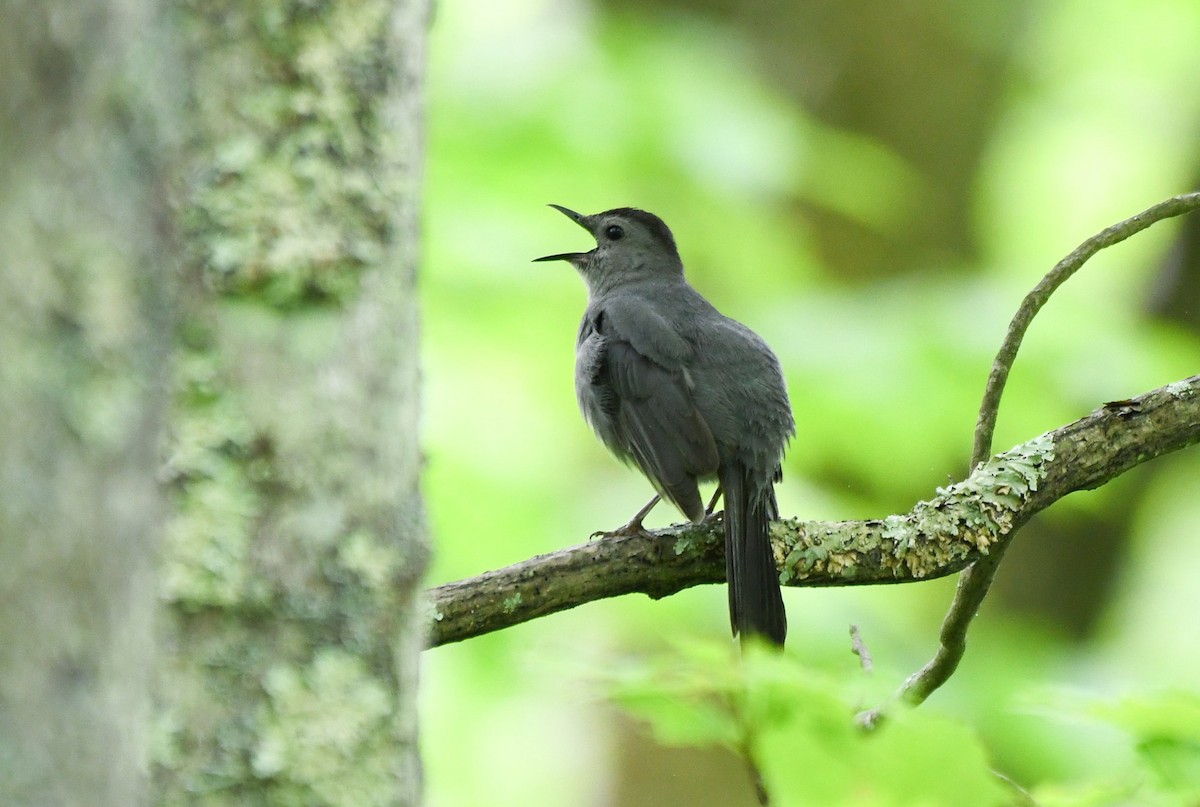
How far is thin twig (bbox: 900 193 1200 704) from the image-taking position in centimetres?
280

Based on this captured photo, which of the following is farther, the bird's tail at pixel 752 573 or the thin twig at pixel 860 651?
the bird's tail at pixel 752 573

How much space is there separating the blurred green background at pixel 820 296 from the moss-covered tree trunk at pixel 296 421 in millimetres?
3862

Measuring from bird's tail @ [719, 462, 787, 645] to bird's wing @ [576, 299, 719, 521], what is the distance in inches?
12.2

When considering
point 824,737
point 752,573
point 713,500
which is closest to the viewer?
point 824,737

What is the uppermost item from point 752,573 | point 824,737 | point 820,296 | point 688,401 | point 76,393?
point 820,296

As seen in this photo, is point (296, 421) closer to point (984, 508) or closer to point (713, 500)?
point (984, 508)

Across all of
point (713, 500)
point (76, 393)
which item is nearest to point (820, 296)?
point (713, 500)

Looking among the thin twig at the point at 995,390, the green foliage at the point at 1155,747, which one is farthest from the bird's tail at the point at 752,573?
the green foliage at the point at 1155,747

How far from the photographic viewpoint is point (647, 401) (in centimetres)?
436

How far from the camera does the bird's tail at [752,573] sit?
342 cm

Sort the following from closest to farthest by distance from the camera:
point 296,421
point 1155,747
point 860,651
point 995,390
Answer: point 296,421, point 1155,747, point 860,651, point 995,390

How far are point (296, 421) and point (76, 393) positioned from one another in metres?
0.60

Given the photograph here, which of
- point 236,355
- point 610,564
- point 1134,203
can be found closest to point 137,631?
point 236,355

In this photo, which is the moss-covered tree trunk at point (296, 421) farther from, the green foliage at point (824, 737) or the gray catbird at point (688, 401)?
the gray catbird at point (688, 401)
